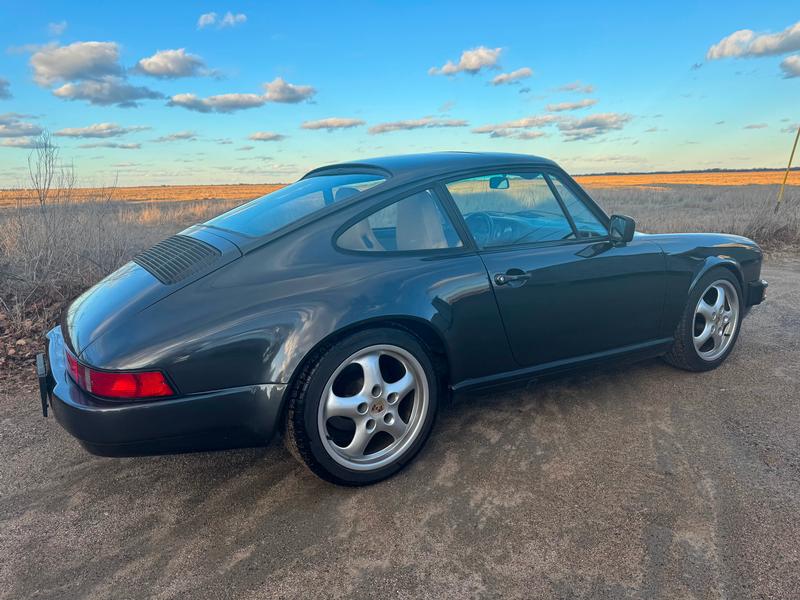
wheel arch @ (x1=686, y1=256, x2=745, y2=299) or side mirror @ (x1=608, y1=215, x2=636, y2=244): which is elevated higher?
side mirror @ (x1=608, y1=215, x2=636, y2=244)

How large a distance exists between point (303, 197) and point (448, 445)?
1516mm

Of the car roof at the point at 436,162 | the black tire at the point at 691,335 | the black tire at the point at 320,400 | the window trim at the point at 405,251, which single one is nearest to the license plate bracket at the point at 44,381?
the black tire at the point at 320,400

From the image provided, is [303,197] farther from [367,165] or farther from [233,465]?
[233,465]

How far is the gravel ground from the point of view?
1.94 metres

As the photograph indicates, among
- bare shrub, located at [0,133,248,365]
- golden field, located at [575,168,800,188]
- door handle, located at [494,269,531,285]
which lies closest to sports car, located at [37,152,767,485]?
door handle, located at [494,269,531,285]

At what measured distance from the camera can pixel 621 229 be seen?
316 cm

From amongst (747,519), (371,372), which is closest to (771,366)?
(747,519)

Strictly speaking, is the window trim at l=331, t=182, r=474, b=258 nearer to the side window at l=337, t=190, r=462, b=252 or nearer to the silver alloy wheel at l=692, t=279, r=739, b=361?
the side window at l=337, t=190, r=462, b=252

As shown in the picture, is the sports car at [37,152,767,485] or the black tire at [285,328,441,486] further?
the black tire at [285,328,441,486]

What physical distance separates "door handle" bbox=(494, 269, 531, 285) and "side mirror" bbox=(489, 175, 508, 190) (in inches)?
22.6

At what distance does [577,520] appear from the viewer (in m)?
2.24

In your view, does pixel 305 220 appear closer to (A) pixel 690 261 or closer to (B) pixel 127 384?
(B) pixel 127 384

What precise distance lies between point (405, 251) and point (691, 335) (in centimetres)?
217

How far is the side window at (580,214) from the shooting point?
10.3 ft
